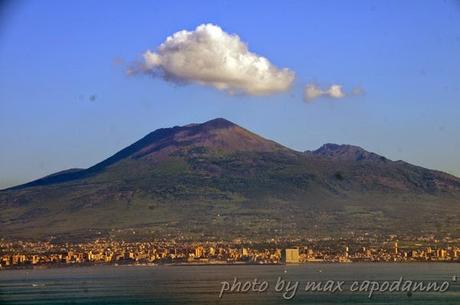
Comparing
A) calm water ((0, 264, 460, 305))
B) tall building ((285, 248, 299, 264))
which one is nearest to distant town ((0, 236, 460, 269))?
tall building ((285, 248, 299, 264))

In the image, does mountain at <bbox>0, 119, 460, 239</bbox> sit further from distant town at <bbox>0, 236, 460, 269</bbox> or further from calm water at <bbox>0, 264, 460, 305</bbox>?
calm water at <bbox>0, 264, 460, 305</bbox>

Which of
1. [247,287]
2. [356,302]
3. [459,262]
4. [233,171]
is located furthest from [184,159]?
[356,302]

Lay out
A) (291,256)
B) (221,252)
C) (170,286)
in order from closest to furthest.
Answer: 1. (170,286)
2. (291,256)
3. (221,252)

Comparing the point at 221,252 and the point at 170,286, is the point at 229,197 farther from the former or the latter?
the point at 170,286

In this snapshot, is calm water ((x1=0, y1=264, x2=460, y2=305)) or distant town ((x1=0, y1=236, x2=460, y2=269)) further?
distant town ((x1=0, y1=236, x2=460, y2=269))

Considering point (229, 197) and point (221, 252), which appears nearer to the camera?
point (221, 252)

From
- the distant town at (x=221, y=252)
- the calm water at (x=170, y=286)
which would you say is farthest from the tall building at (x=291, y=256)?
the calm water at (x=170, y=286)

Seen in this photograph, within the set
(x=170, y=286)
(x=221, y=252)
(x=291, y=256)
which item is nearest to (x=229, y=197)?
(x=221, y=252)
